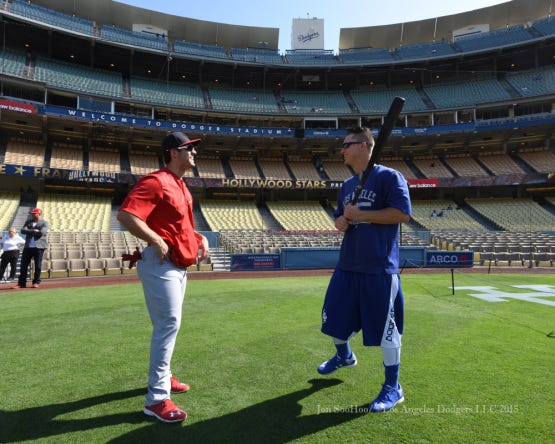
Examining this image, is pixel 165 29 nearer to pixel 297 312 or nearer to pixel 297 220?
pixel 297 220

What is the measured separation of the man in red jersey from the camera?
2.54 metres

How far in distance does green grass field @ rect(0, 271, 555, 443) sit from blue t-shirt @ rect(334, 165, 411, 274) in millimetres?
1168

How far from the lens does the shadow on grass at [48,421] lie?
238 cm

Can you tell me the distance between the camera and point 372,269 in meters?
2.93

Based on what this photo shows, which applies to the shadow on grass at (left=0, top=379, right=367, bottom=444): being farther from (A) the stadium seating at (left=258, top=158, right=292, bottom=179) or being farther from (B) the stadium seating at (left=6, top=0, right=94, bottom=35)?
(B) the stadium seating at (left=6, top=0, right=94, bottom=35)

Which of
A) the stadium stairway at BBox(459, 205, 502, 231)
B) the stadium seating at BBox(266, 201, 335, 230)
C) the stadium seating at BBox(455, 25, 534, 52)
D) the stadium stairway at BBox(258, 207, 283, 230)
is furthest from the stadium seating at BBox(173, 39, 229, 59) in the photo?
the stadium stairway at BBox(459, 205, 502, 231)

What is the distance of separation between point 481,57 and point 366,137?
46.7 meters

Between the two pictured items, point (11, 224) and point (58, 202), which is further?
point (58, 202)

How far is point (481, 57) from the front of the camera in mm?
39000

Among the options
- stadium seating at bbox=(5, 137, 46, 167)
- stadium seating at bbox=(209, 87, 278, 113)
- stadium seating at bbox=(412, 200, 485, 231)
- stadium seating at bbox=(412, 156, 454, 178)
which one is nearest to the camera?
stadium seating at bbox=(5, 137, 46, 167)

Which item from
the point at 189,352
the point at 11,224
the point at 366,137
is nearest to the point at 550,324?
the point at 366,137

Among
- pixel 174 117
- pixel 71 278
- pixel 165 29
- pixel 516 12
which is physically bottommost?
pixel 71 278

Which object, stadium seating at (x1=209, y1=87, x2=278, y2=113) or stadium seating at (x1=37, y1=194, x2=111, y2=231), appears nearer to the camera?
stadium seating at (x1=37, y1=194, x2=111, y2=231)

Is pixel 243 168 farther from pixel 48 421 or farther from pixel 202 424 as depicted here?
pixel 202 424
